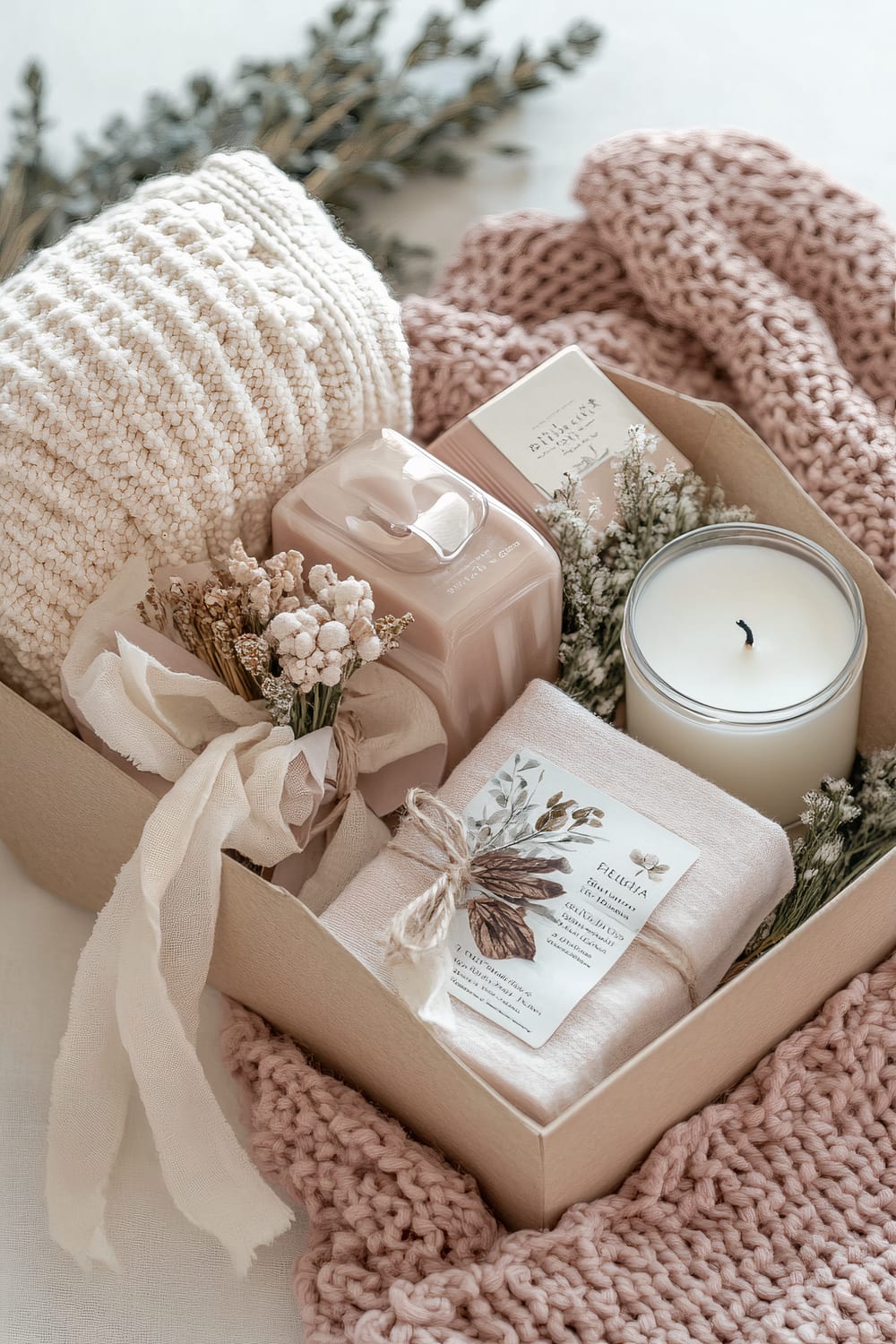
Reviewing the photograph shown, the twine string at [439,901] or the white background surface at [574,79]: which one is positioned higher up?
the white background surface at [574,79]

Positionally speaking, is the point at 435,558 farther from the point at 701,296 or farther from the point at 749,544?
the point at 701,296

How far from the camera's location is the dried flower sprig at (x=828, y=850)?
778mm

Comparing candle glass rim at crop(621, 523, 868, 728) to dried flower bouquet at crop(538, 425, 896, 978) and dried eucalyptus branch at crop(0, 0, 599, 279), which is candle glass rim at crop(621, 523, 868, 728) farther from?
dried eucalyptus branch at crop(0, 0, 599, 279)

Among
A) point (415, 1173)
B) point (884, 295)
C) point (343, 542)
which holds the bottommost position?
point (415, 1173)

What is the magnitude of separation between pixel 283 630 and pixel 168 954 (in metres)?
0.20

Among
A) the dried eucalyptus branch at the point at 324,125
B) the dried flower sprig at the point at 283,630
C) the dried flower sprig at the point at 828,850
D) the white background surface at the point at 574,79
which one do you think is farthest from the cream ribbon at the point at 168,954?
the dried eucalyptus branch at the point at 324,125

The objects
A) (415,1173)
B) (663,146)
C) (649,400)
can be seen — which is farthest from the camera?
(663,146)

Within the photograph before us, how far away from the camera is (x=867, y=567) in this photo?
2.76ft

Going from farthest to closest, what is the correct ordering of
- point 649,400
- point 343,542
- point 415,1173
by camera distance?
1. point 649,400
2. point 343,542
3. point 415,1173

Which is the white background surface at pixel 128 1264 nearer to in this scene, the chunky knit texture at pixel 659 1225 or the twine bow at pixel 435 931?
the chunky knit texture at pixel 659 1225

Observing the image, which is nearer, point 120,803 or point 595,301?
point 120,803

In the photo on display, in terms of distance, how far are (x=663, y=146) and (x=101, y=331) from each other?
0.51 metres

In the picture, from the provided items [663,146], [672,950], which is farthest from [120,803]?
[663,146]

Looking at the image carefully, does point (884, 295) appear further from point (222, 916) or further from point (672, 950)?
point (222, 916)
